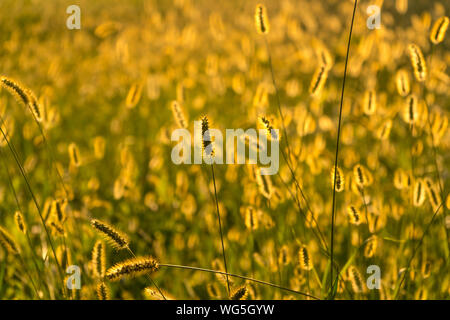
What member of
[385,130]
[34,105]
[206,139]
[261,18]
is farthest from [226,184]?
[206,139]

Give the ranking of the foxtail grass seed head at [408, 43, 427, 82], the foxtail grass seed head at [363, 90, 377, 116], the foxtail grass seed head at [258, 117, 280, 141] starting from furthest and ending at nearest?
the foxtail grass seed head at [363, 90, 377, 116], the foxtail grass seed head at [408, 43, 427, 82], the foxtail grass seed head at [258, 117, 280, 141]

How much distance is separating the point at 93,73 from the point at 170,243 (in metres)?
3.03

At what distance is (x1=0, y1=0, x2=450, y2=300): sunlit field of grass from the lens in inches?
55.0

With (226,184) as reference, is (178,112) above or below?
above

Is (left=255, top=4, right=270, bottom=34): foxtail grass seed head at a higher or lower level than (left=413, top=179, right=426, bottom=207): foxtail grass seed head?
higher

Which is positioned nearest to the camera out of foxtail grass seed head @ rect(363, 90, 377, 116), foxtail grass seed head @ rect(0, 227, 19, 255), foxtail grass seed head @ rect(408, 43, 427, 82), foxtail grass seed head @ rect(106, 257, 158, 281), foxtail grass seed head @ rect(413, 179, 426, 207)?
foxtail grass seed head @ rect(106, 257, 158, 281)

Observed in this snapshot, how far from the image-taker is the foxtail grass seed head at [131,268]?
0.93m

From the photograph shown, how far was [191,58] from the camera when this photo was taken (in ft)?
18.2

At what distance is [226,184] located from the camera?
2588 millimetres

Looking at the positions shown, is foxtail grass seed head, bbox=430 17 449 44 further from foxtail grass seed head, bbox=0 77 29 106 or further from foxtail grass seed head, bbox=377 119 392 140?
foxtail grass seed head, bbox=0 77 29 106

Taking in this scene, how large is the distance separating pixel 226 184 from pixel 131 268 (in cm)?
166

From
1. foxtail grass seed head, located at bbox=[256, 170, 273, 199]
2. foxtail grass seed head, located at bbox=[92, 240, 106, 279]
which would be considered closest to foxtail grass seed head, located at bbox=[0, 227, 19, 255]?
foxtail grass seed head, located at bbox=[92, 240, 106, 279]

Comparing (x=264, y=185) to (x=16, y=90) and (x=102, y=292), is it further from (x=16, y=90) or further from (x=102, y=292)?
(x=16, y=90)
